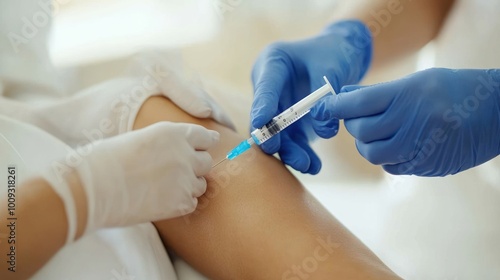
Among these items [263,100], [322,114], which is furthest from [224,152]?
[322,114]

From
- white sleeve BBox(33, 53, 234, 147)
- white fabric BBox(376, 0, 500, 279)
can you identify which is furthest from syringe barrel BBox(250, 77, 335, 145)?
white fabric BBox(376, 0, 500, 279)

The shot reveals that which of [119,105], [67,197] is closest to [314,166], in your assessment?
[119,105]

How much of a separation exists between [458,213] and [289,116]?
1.76 feet

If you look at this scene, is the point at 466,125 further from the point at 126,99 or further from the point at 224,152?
the point at 126,99

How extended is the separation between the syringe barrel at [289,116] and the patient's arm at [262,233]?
0.09 metres

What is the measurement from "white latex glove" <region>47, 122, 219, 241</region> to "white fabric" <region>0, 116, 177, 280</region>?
0.22 ft

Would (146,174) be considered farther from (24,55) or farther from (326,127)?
(24,55)

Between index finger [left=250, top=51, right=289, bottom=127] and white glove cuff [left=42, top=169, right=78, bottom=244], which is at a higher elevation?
white glove cuff [left=42, top=169, right=78, bottom=244]

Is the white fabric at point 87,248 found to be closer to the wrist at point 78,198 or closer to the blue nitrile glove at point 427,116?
the wrist at point 78,198

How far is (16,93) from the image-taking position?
144 cm

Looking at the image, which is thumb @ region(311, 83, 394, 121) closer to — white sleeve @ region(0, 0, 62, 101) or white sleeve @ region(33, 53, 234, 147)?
white sleeve @ region(33, 53, 234, 147)

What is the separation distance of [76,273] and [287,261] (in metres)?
0.37

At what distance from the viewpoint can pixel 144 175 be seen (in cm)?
85

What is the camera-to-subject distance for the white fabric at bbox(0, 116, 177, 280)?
2.68ft
